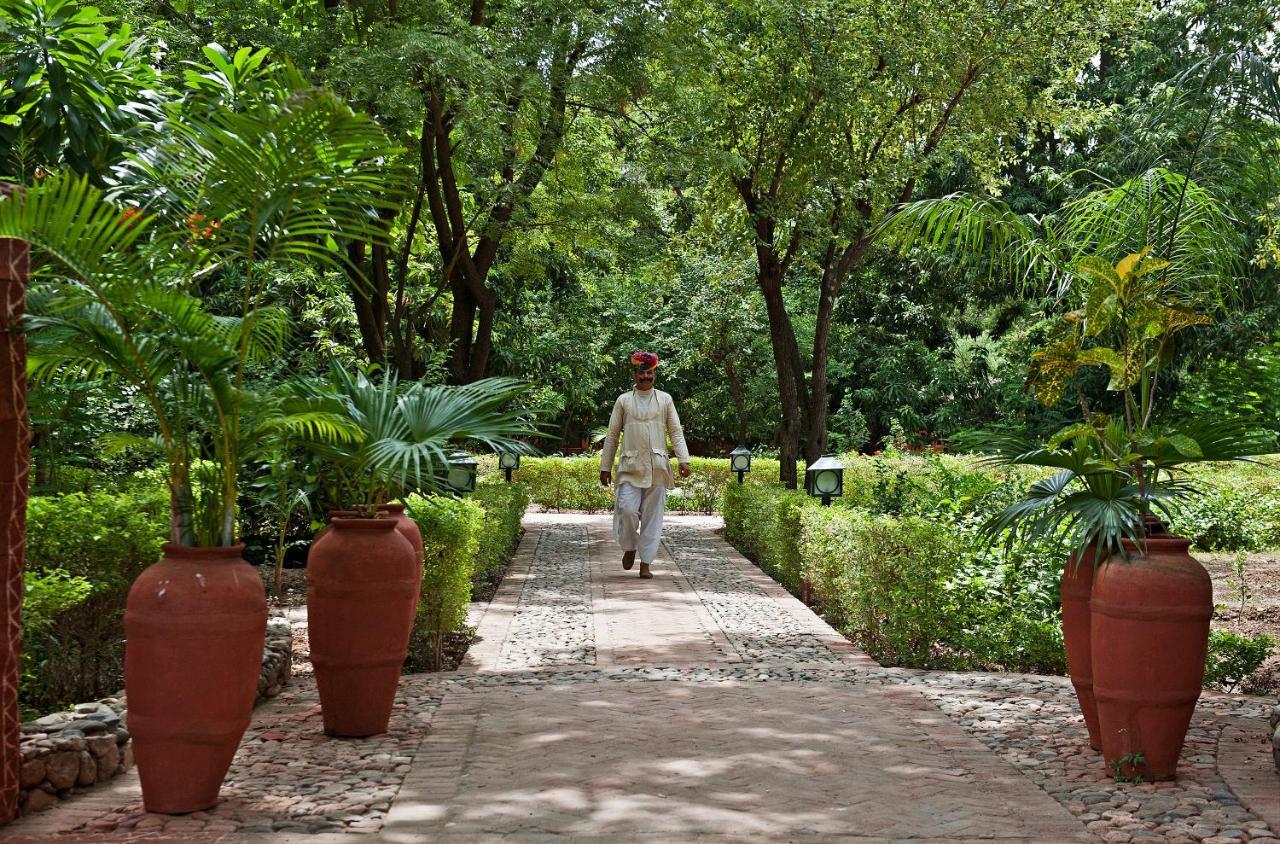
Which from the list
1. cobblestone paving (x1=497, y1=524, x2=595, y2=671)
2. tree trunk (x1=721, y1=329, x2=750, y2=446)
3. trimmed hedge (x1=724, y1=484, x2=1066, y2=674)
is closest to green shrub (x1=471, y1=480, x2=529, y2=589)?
cobblestone paving (x1=497, y1=524, x2=595, y2=671)

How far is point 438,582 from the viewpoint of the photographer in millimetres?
7004

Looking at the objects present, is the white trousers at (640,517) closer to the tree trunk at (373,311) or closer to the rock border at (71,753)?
the tree trunk at (373,311)

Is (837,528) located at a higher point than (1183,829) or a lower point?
higher

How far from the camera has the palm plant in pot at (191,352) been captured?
13.2ft

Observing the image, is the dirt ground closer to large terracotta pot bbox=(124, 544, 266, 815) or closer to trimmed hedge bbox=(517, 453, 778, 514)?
large terracotta pot bbox=(124, 544, 266, 815)

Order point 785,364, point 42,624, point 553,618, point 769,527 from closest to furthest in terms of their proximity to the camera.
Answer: point 42,624 → point 553,618 → point 769,527 → point 785,364

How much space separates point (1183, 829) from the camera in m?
4.05

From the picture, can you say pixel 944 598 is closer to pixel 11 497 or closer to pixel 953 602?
pixel 953 602

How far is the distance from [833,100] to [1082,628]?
9947mm

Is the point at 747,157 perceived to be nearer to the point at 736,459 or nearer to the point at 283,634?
the point at 736,459

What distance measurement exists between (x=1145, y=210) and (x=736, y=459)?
1263cm

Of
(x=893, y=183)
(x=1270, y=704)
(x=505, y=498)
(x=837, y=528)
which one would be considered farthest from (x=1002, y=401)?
(x=1270, y=704)

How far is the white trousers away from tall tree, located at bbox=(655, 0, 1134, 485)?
3653mm

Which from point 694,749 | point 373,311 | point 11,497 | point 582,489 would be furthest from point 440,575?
point 582,489
